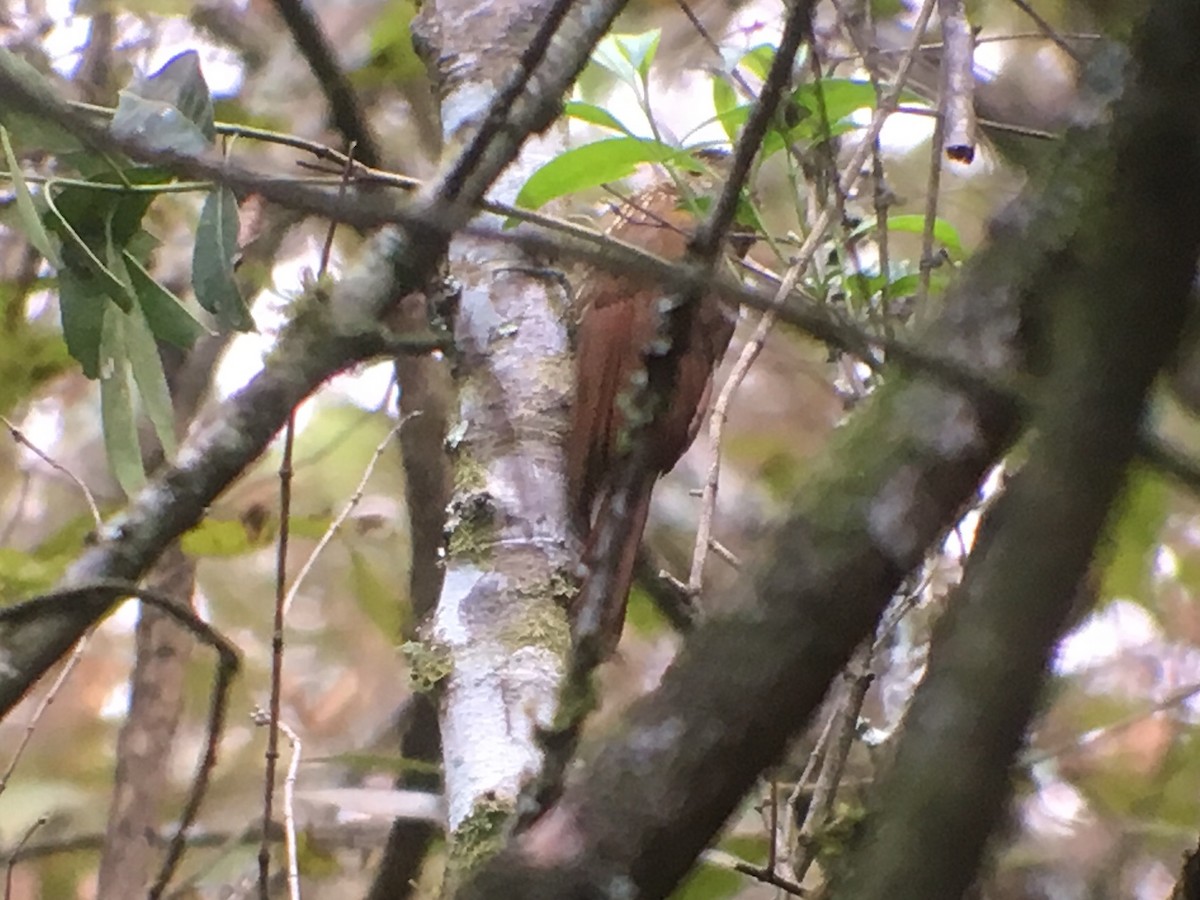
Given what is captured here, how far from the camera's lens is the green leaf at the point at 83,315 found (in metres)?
1.13

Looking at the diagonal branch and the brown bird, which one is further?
the brown bird

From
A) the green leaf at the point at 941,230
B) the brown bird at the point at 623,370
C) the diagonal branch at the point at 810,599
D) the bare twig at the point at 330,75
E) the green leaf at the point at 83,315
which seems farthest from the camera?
the bare twig at the point at 330,75

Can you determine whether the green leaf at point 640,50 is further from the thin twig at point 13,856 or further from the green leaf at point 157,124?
the thin twig at point 13,856

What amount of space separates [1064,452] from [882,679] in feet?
3.33

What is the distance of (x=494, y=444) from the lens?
1.38m

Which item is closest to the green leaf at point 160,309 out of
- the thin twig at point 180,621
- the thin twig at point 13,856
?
the thin twig at point 180,621

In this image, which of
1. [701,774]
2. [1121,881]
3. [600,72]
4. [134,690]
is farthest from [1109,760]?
[701,774]

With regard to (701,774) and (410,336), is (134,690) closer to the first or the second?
(410,336)

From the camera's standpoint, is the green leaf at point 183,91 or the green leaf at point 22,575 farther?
the green leaf at point 22,575

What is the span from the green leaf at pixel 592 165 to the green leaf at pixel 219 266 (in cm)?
24

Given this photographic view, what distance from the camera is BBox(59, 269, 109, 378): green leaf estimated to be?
1.13 m

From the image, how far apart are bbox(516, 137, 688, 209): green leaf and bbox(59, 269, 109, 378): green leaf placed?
34 centimetres

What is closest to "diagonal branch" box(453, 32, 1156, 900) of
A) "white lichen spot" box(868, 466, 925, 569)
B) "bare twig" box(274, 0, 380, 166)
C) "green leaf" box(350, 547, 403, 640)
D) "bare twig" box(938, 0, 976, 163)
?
"white lichen spot" box(868, 466, 925, 569)

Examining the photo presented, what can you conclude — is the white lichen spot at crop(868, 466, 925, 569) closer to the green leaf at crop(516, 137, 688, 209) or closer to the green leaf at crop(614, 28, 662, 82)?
the green leaf at crop(516, 137, 688, 209)
